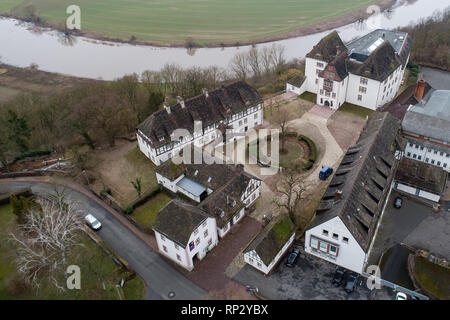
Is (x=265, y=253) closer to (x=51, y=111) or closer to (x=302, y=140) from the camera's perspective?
(x=302, y=140)

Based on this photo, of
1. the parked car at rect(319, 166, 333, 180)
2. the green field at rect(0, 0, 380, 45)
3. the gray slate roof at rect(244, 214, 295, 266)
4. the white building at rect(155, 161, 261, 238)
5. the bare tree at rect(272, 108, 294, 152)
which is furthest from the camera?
the green field at rect(0, 0, 380, 45)

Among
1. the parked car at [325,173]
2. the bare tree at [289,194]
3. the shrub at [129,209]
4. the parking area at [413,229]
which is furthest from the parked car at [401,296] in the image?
the shrub at [129,209]

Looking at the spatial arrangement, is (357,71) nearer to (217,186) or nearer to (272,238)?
(217,186)

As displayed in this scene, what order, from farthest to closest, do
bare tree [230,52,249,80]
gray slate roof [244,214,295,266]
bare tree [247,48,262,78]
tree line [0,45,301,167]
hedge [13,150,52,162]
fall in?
bare tree [247,48,262,78]
bare tree [230,52,249,80]
hedge [13,150,52,162]
tree line [0,45,301,167]
gray slate roof [244,214,295,266]

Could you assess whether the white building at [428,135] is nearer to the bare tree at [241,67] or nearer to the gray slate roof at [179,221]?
the gray slate roof at [179,221]

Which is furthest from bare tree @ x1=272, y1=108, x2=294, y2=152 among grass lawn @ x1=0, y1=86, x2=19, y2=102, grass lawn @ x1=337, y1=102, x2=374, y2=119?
grass lawn @ x1=0, y1=86, x2=19, y2=102

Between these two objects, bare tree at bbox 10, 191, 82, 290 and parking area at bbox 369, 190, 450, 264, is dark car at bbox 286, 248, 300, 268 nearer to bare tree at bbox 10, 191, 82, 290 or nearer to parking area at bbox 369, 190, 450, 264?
parking area at bbox 369, 190, 450, 264
